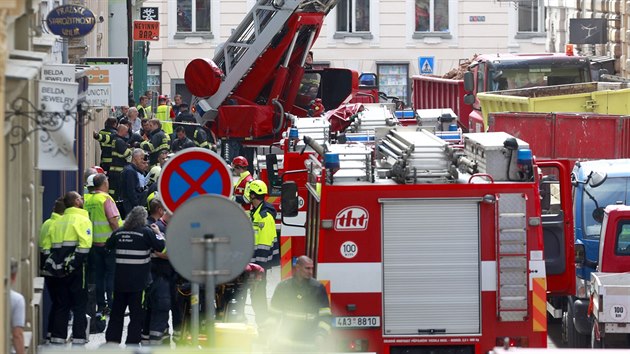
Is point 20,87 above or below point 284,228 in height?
above

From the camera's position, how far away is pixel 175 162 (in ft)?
42.8

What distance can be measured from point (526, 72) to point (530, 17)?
27065mm

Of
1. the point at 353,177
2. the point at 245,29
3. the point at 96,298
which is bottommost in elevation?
the point at 96,298

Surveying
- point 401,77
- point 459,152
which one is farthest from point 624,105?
point 401,77

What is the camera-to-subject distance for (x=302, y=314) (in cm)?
1300

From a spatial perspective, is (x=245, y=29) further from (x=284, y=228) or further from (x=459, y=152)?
(x=459, y=152)

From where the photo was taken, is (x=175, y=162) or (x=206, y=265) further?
(x=175, y=162)

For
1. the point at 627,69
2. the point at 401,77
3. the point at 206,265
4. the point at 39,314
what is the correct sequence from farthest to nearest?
the point at 401,77 → the point at 627,69 → the point at 39,314 → the point at 206,265

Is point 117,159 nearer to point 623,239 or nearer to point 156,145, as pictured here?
point 156,145

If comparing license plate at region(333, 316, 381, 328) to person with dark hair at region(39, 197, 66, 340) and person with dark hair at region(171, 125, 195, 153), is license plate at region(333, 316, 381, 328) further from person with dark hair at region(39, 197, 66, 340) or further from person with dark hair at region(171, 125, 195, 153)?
person with dark hair at region(171, 125, 195, 153)

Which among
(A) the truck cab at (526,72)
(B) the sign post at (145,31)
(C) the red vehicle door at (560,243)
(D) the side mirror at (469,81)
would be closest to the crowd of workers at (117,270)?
(C) the red vehicle door at (560,243)

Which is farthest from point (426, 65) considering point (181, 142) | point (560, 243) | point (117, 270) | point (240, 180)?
point (117, 270)

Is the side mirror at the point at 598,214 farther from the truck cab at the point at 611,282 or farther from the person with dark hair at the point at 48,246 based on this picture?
the person with dark hair at the point at 48,246

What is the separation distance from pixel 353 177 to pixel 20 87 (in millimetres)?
3466
